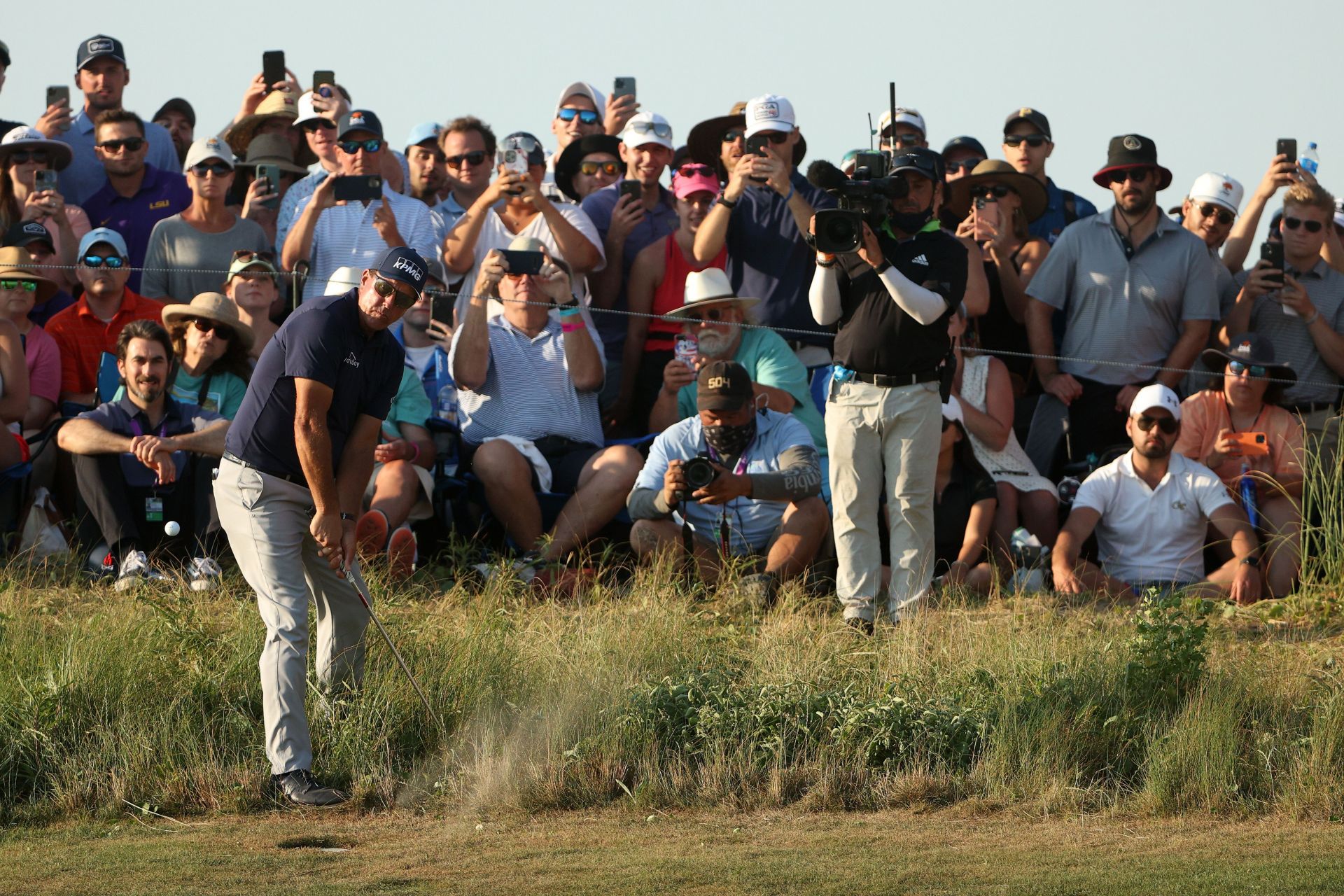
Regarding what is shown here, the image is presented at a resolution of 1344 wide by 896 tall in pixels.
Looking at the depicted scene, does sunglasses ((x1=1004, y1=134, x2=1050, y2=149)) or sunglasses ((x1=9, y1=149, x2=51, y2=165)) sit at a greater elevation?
sunglasses ((x1=9, y1=149, x2=51, y2=165))

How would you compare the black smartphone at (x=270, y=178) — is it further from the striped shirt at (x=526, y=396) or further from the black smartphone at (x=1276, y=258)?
the black smartphone at (x=1276, y=258)

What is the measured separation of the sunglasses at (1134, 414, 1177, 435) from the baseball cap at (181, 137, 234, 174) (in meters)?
5.54

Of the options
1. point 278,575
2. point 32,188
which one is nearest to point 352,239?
point 32,188

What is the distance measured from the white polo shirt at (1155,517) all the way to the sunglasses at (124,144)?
6.16 m

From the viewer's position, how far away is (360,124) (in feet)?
35.0

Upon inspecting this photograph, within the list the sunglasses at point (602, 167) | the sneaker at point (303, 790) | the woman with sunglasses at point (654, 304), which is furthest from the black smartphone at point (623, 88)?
the sneaker at point (303, 790)

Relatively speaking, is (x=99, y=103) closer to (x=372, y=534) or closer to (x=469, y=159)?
(x=469, y=159)

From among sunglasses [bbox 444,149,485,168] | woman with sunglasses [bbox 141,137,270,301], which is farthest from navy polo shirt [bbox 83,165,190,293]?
sunglasses [bbox 444,149,485,168]

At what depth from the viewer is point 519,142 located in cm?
1072

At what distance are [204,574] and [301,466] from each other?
2.16 meters

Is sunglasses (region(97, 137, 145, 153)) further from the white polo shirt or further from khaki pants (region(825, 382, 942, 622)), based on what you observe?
the white polo shirt

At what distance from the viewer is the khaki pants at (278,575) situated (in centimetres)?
668

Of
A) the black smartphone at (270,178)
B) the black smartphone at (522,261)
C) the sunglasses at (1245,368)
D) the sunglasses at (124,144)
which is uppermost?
the sunglasses at (124,144)

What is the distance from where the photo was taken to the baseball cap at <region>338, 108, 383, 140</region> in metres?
10.7
